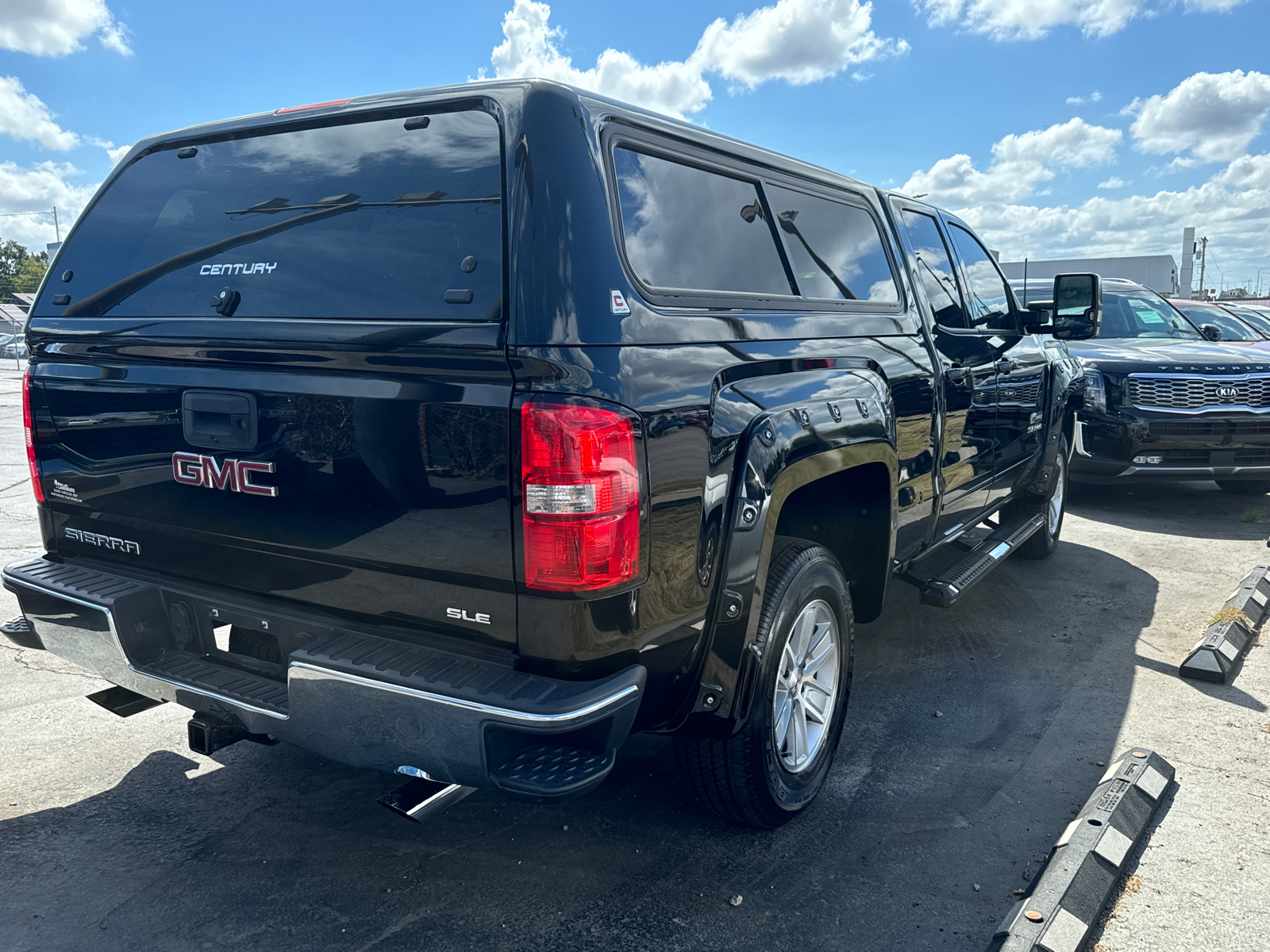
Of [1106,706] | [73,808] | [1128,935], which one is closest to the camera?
[1128,935]

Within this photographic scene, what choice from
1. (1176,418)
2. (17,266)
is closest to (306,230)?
(1176,418)

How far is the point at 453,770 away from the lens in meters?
2.10

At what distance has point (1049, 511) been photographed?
603cm

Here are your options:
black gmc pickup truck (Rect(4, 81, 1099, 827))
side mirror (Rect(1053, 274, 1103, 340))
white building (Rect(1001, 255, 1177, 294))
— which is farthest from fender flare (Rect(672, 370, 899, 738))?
white building (Rect(1001, 255, 1177, 294))

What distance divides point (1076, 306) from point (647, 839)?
12.3ft

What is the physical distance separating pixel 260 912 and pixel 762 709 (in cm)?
146

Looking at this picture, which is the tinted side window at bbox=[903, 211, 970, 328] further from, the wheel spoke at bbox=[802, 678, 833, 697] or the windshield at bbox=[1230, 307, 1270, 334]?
the windshield at bbox=[1230, 307, 1270, 334]

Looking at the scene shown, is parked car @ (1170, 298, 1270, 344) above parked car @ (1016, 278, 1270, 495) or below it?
above

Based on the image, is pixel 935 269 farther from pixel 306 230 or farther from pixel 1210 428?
pixel 1210 428

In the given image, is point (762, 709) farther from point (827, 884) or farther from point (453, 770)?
point (453, 770)

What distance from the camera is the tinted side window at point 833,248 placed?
3211 millimetres

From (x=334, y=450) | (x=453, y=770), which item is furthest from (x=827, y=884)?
(x=334, y=450)

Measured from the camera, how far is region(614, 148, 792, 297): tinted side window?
2.42 meters

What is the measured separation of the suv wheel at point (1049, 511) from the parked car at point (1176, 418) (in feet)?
→ 5.36
